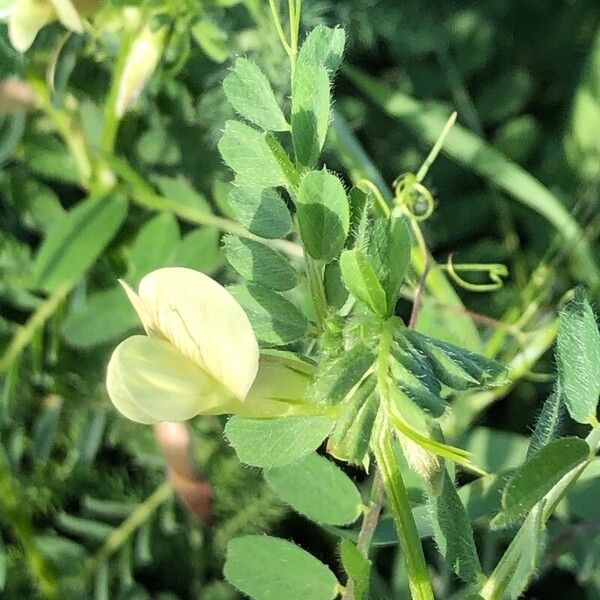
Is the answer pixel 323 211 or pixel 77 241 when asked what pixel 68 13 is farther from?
pixel 323 211

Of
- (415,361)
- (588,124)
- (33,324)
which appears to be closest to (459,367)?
(415,361)

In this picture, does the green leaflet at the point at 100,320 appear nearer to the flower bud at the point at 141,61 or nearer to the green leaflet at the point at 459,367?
the flower bud at the point at 141,61

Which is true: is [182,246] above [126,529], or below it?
above

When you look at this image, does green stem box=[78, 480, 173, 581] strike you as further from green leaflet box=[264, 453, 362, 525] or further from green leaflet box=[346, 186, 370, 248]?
green leaflet box=[346, 186, 370, 248]

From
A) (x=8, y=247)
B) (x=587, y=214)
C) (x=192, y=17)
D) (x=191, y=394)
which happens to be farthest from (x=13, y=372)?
(x=587, y=214)

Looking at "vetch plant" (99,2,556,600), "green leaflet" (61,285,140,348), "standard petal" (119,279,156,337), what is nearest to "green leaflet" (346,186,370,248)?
"vetch plant" (99,2,556,600)

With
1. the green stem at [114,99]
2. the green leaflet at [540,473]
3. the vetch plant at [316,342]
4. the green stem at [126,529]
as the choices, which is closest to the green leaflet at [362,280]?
the vetch plant at [316,342]

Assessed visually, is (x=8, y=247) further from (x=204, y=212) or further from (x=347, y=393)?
(x=347, y=393)
